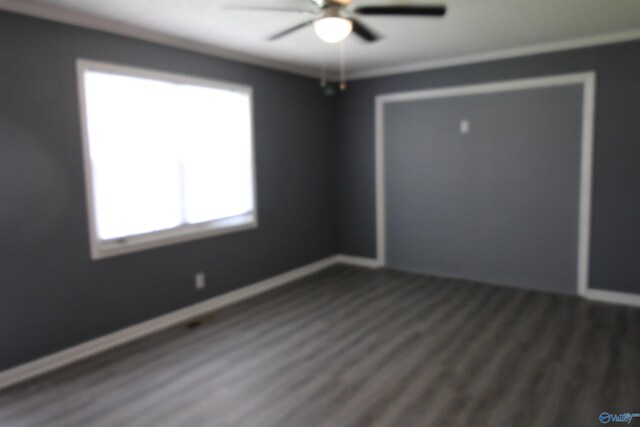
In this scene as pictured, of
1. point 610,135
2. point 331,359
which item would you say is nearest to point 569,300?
point 610,135

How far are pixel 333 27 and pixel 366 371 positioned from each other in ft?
7.27

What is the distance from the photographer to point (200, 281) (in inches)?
163

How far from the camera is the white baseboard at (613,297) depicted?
4.06 meters

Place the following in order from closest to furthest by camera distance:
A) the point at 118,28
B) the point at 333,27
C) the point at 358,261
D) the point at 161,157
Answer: the point at 333,27 → the point at 118,28 → the point at 161,157 → the point at 358,261

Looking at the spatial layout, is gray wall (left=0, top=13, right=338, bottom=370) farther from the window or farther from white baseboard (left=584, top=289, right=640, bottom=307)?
white baseboard (left=584, top=289, right=640, bottom=307)

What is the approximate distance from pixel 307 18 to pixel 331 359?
99.4 inches

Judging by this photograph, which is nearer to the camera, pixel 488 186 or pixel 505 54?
pixel 505 54

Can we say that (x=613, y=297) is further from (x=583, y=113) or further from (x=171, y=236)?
(x=171, y=236)

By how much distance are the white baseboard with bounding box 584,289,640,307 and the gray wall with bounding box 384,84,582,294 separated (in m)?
0.19

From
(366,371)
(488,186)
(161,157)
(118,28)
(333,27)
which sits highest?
(118,28)

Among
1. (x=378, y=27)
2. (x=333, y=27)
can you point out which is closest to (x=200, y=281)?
(x=333, y=27)

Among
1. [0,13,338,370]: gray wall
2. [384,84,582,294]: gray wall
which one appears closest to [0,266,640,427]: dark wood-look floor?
[0,13,338,370]: gray wall

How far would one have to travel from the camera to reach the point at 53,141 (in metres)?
3.06

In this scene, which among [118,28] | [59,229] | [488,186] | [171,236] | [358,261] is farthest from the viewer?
[358,261]
